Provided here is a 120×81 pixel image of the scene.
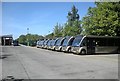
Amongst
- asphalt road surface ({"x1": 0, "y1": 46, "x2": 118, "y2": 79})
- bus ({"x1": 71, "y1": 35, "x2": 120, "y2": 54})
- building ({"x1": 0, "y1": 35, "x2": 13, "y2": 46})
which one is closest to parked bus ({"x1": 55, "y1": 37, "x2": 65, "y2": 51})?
bus ({"x1": 71, "y1": 35, "x2": 120, "y2": 54})

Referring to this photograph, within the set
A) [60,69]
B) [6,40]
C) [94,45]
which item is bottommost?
[60,69]

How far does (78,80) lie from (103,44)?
2281 centimetres

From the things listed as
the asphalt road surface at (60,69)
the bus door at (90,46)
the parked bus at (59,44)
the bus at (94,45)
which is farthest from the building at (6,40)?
the asphalt road surface at (60,69)

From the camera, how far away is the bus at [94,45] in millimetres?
32094

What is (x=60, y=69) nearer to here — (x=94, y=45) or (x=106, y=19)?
(x=94, y=45)

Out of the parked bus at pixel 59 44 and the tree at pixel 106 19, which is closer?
the parked bus at pixel 59 44

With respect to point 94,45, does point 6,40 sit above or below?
above

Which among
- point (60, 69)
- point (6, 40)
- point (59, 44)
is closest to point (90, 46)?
point (59, 44)

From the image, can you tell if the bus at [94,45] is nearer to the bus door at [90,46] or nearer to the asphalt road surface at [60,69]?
the bus door at [90,46]

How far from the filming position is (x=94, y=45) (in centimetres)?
3297

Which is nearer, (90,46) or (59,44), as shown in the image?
(90,46)

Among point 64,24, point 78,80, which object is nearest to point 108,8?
point 78,80

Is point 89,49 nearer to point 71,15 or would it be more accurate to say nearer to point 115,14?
point 115,14

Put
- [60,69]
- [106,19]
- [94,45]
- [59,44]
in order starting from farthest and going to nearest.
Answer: [106,19], [59,44], [94,45], [60,69]
